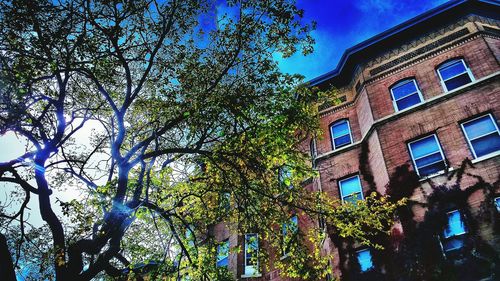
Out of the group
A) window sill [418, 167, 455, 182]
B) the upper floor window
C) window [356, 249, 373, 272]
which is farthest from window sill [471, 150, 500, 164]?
window [356, 249, 373, 272]

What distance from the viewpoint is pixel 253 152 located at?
35.0 feet

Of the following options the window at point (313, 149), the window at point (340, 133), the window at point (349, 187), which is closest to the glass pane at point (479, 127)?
the window at point (349, 187)

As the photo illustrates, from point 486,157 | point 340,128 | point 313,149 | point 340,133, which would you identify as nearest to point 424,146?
point 486,157

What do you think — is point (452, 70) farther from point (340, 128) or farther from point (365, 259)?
point (365, 259)

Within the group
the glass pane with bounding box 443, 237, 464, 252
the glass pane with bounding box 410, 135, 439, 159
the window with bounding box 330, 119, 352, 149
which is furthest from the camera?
the window with bounding box 330, 119, 352, 149

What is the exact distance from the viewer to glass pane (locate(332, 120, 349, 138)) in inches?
725

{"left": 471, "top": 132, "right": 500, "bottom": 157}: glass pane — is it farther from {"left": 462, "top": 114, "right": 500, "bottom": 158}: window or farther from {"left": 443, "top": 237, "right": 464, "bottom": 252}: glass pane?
{"left": 443, "top": 237, "right": 464, "bottom": 252}: glass pane

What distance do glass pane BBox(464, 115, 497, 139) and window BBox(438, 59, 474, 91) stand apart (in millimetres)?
2035

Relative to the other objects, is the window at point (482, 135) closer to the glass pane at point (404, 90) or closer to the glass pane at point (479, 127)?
the glass pane at point (479, 127)

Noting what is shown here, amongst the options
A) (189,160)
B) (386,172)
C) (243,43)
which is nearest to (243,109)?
(243,43)

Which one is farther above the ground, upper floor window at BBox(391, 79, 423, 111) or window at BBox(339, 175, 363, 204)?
upper floor window at BBox(391, 79, 423, 111)

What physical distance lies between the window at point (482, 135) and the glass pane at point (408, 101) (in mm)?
2514

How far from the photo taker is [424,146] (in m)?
14.5

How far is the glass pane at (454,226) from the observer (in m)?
12.1
